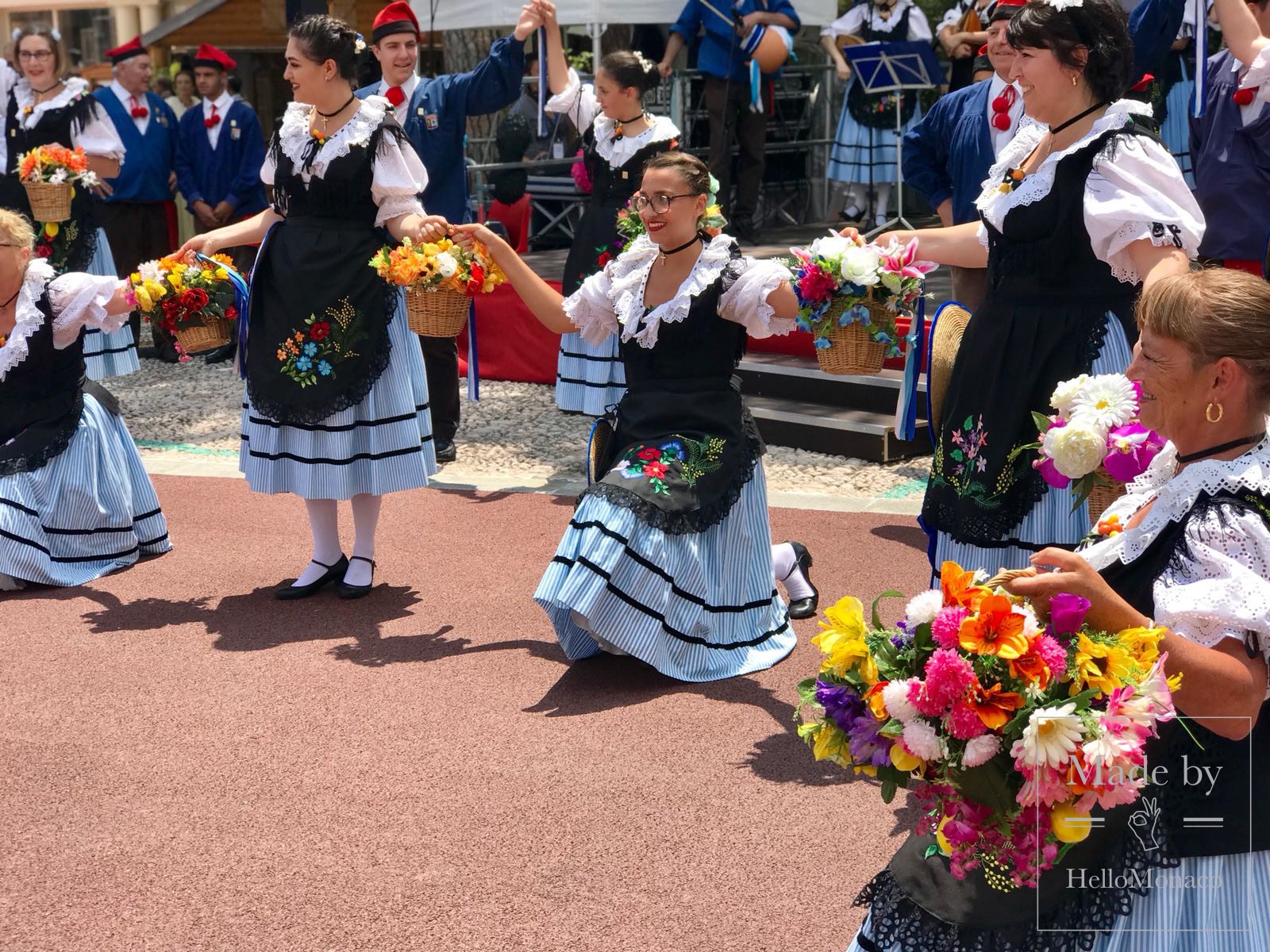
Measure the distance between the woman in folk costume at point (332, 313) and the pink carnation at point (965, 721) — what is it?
13.1ft

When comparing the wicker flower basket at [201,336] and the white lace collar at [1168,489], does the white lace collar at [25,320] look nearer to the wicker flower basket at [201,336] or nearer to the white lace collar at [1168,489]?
the wicker flower basket at [201,336]

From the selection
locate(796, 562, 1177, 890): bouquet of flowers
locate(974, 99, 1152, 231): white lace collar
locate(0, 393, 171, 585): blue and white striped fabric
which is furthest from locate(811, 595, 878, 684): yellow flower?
locate(0, 393, 171, 585): blue and white striped fabric

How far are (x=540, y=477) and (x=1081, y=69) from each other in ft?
16.2

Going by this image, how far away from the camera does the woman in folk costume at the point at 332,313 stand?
19.2 feet

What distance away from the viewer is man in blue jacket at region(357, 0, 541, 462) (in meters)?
8.02

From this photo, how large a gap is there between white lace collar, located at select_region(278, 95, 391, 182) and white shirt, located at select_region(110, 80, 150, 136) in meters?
6.40

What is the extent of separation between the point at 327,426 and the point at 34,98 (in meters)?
5.19

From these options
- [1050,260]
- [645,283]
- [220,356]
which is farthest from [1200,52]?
[220,356]

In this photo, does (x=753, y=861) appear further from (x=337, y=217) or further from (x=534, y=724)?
(x=337, y=217)

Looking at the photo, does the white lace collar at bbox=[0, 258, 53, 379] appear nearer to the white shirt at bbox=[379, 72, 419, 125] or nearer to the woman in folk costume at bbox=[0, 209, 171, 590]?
the woman in folk costume at bbox=[0, 209, 171, 590]

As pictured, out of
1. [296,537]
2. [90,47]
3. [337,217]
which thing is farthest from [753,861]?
[90,47]

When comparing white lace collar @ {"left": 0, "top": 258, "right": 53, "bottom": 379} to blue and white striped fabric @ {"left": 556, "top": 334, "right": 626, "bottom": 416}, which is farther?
blue and white striped fabric @ {"left": 556, "top": 334, "right": 626, "bottom": 416}

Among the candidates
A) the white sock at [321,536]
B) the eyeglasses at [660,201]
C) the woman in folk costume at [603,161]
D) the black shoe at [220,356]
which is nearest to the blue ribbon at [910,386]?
the eyeglasses at [660,201]

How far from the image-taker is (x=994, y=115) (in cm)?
648
